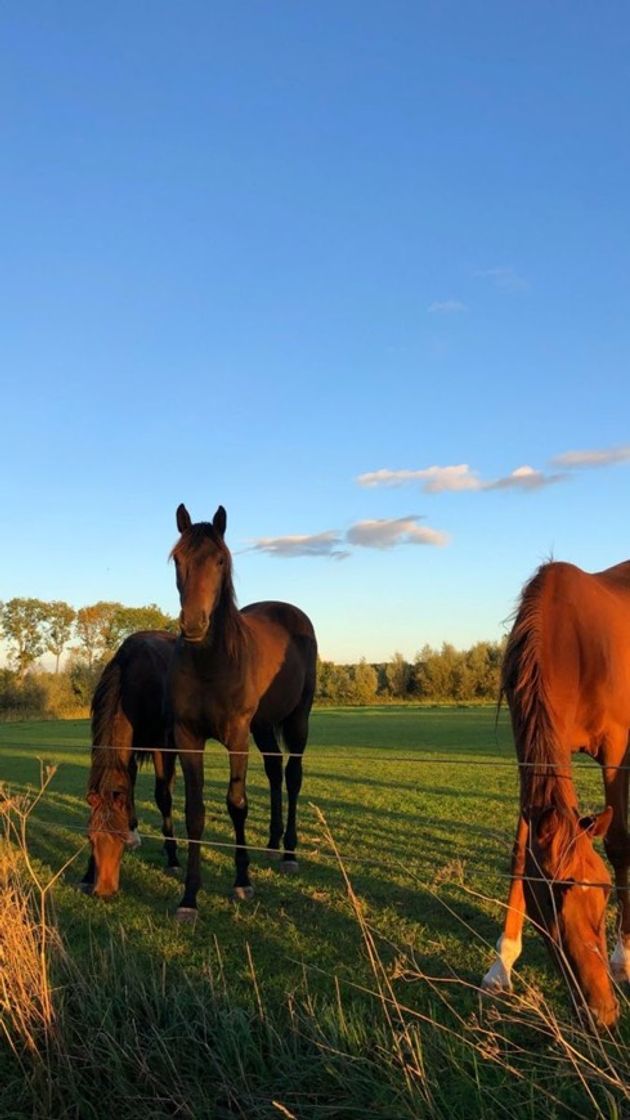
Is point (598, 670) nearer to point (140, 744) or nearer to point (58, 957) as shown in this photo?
point (58, 957)

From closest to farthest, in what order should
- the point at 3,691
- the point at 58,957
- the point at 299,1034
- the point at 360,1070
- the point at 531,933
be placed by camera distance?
1. the point at 360,1070
2. the point at 299,1034
3. the point at 58,957
4. the point at 531,933
5. the point at 3,691

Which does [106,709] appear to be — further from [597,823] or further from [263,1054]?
[597,823]

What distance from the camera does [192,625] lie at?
5.18 meters

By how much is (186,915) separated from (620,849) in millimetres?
2717

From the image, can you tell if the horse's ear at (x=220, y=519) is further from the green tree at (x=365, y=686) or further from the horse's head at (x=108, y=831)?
the green tree at (x=365, y=686)

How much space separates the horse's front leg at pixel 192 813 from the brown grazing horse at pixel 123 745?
0.23 meters

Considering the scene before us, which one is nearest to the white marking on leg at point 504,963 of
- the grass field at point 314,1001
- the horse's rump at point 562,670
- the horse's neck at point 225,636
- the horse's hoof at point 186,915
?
the grass field at point 314,1001

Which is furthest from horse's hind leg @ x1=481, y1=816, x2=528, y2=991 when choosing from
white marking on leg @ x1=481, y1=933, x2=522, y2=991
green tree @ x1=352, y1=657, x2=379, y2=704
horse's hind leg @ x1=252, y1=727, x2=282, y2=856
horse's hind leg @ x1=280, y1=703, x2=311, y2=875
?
green tree @ x1=352, y1=657, x2=379, y2=704

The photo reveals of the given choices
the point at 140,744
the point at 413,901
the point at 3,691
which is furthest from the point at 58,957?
the point at 3,691

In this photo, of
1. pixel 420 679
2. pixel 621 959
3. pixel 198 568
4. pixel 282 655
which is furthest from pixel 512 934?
pixel 420 679

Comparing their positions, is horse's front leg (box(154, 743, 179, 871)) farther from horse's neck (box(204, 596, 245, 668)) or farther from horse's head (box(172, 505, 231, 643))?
horse's head (box(172, 505, 231, 643))

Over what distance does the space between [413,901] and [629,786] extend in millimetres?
1820

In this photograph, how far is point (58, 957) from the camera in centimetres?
347

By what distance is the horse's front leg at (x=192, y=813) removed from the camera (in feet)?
17.3
